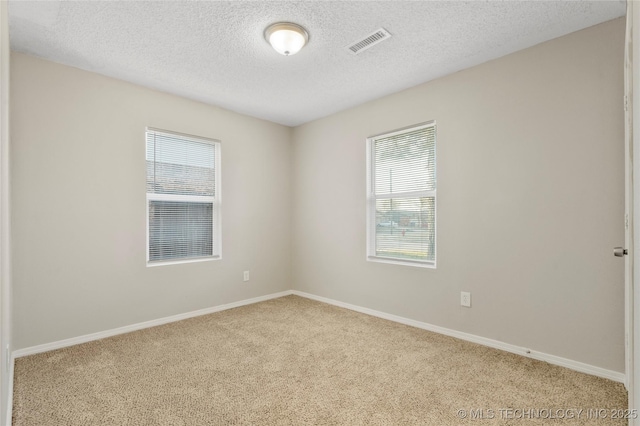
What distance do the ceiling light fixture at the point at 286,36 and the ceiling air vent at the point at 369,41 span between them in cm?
39

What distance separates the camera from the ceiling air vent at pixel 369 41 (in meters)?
2.43

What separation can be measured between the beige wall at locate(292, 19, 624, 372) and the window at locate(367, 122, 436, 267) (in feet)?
0.46

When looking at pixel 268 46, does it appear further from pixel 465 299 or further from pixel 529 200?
pixel 465 299

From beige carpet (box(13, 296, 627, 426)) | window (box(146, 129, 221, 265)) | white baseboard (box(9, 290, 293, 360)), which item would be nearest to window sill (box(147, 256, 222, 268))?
window (box(146, 129, 221, 265))

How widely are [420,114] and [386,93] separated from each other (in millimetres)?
488

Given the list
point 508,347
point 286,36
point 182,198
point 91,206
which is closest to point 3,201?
point 91,206

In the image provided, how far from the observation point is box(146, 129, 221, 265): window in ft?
11.5

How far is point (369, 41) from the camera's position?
253 centimetres

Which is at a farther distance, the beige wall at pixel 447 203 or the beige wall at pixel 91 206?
the beige wall at pixel 91 206

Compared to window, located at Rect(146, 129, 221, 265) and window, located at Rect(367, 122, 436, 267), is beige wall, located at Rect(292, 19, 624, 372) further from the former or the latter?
window, located at Rect(146, 129, 221, 265)

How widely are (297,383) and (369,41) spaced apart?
101 inches

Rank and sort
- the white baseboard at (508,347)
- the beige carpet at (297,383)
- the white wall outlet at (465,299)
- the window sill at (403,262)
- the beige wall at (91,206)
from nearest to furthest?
the beige carpet at (297,383)
the white baseboard at (508,347)
the beige wall at (91,206)
the white wall outlet at (465,299)
the window sill at (403,262)

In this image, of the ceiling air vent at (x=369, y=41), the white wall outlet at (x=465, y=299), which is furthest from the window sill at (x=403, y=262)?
the ceiling air vent at (x=369, y=41)

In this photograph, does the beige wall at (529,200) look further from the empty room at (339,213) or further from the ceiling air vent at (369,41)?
the ceiling air vent at (369,41)
